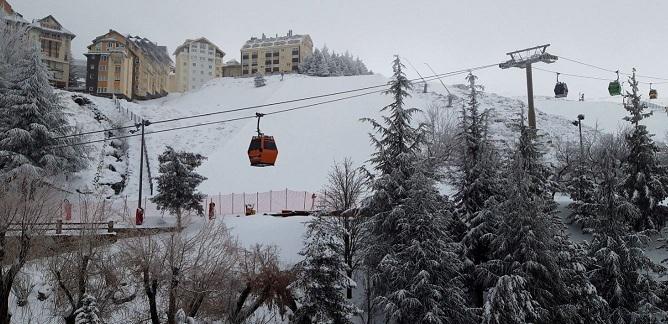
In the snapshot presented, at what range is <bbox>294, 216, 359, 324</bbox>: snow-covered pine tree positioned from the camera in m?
21.8

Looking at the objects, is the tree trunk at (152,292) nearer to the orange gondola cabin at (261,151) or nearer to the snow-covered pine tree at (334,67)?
the orange gondola cabin at (261,151)

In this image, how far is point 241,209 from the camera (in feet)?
141

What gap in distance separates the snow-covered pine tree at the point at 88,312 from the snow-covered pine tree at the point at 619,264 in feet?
65.2

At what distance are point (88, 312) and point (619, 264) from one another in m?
21.0

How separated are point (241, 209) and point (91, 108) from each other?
117 feet

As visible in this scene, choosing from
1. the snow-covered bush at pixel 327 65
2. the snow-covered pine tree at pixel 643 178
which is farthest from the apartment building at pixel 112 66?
the snow-covered pine tree at pixel 643 178

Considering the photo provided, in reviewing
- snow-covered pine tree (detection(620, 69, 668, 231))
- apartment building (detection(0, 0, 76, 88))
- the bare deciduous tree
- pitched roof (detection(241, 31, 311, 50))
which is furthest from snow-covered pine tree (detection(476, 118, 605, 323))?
pitched roof (detection(241, 31, 311, 50))

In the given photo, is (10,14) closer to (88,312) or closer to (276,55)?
(276,55)

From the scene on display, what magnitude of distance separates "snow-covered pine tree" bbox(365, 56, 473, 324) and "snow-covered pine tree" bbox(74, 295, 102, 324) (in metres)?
10.8

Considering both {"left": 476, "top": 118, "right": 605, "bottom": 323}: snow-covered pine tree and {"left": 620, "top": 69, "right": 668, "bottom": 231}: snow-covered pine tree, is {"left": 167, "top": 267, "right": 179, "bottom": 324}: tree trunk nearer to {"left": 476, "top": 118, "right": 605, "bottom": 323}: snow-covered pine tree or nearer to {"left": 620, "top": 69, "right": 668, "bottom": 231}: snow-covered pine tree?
{"left": 476, "top": 118, "right": 605, "bottom": 323}: snow-covered pine tree

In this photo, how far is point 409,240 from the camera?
23.8 meters

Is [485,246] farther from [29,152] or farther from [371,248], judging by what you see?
[29,152]

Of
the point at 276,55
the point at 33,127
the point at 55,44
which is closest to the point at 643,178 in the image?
the point at 33,127

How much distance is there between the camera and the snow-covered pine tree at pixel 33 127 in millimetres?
37000
